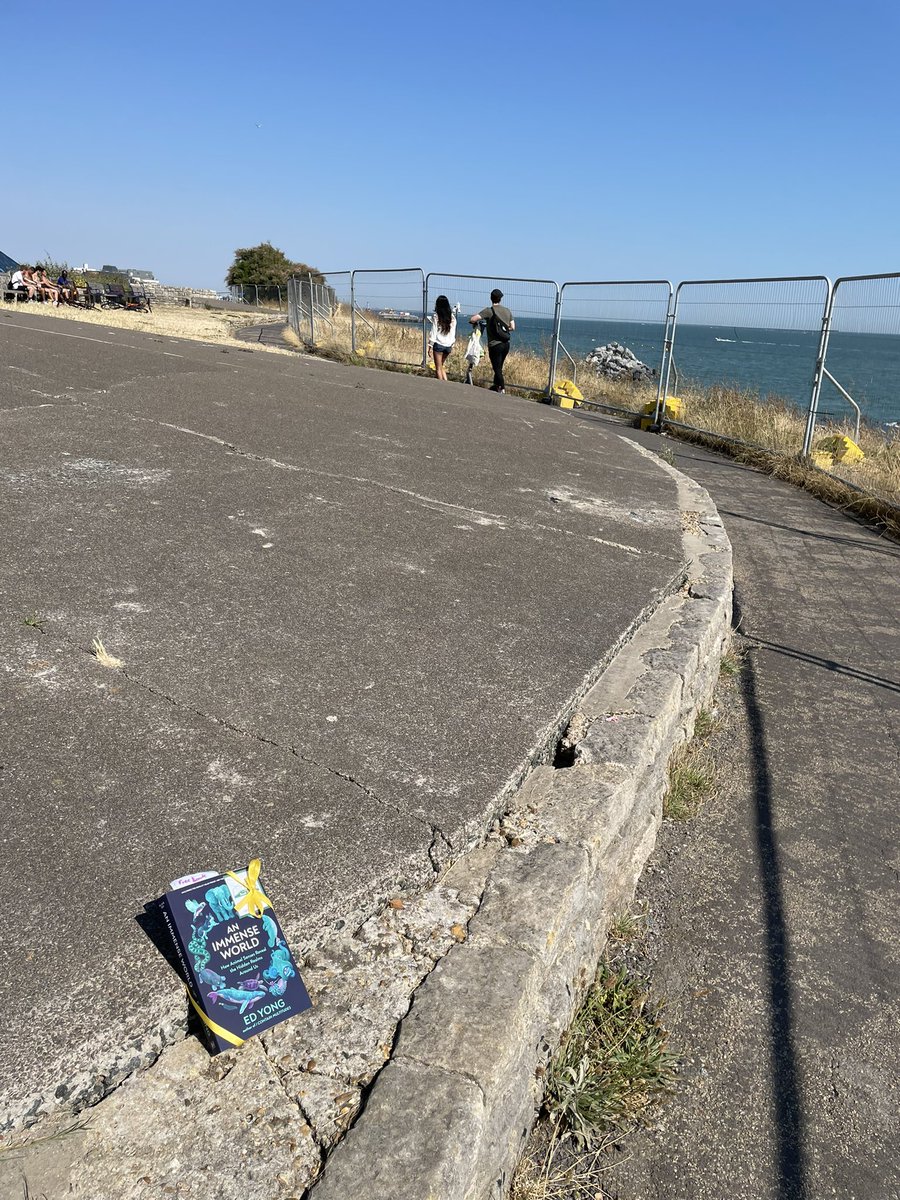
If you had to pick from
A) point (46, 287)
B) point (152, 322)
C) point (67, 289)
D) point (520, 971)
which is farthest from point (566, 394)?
point (46, 287)

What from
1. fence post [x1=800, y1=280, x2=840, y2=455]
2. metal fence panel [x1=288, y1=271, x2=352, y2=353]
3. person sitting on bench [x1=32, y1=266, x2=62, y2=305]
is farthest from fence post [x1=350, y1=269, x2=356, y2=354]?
person sitting on bench [x1=32, y1=266, x2=62, y2=305]

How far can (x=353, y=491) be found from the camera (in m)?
6.42

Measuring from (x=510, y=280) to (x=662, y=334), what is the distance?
3.76m

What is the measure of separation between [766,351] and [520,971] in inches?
489

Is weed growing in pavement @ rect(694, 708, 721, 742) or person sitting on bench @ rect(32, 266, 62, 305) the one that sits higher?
person sitting on bench @ rect(32, 266, 62, 305)

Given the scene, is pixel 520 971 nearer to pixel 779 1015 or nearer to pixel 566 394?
pixel 779 1015

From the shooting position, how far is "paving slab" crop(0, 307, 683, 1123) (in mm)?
2311

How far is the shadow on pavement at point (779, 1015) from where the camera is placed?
2342 millimetres

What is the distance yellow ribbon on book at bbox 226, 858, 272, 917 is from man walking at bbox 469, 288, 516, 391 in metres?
13.2

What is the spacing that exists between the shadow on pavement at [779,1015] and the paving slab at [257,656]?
97 cm

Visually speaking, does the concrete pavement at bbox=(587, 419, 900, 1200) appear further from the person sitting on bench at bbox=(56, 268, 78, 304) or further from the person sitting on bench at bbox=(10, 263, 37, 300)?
the person sitting on bench at bbox=(10, 263, 37, 300)

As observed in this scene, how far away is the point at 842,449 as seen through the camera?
10914 millimetres

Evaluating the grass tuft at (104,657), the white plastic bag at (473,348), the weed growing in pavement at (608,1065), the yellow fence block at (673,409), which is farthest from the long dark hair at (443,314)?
the weed growing in pavement at (608,1065)

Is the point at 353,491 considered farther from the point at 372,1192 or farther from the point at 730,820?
the point at 372,1192
